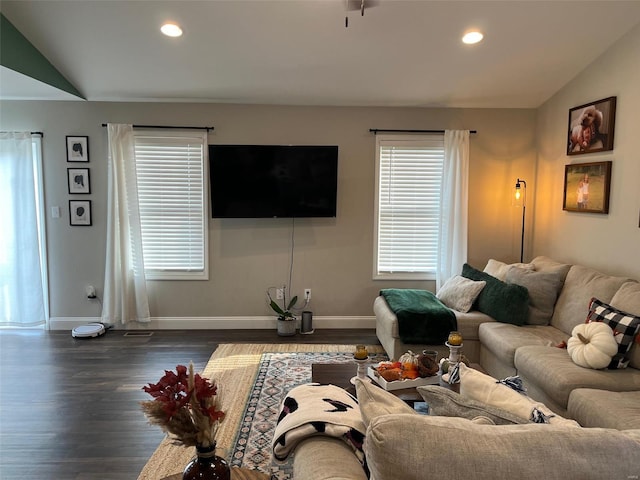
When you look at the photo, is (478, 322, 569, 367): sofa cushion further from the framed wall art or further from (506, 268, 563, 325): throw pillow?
the framed wall art

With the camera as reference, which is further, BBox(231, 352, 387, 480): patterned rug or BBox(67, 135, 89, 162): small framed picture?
BBox(67, 135, 89, 162): small framed picture

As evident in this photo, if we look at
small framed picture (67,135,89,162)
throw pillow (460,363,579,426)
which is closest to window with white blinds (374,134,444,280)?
small framed picture (67,135,89,162)

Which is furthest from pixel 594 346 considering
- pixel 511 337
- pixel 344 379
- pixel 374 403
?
pixel 374 403

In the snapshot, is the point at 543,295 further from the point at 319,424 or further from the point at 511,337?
the point at 319,424

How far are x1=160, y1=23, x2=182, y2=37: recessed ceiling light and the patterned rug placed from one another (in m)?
2.82

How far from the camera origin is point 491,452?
924 mm

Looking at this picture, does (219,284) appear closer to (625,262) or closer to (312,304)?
(312,304)

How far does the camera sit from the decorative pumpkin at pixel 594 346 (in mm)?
2502

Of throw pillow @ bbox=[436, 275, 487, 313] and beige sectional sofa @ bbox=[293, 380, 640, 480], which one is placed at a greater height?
beige sectional sofa @ bbox=[293, 380, 640, 480]

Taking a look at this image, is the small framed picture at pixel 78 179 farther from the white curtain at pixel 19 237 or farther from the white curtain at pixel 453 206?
the white curtain at pixel 453 206

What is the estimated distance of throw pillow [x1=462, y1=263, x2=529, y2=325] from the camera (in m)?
3.49

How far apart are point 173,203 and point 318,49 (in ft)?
7.36

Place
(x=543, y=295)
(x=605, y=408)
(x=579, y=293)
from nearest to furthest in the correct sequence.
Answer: (x=605, y=408) → (x=579, y=293) → (x=543, y=295)

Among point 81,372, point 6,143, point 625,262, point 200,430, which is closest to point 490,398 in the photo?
point 200,430
